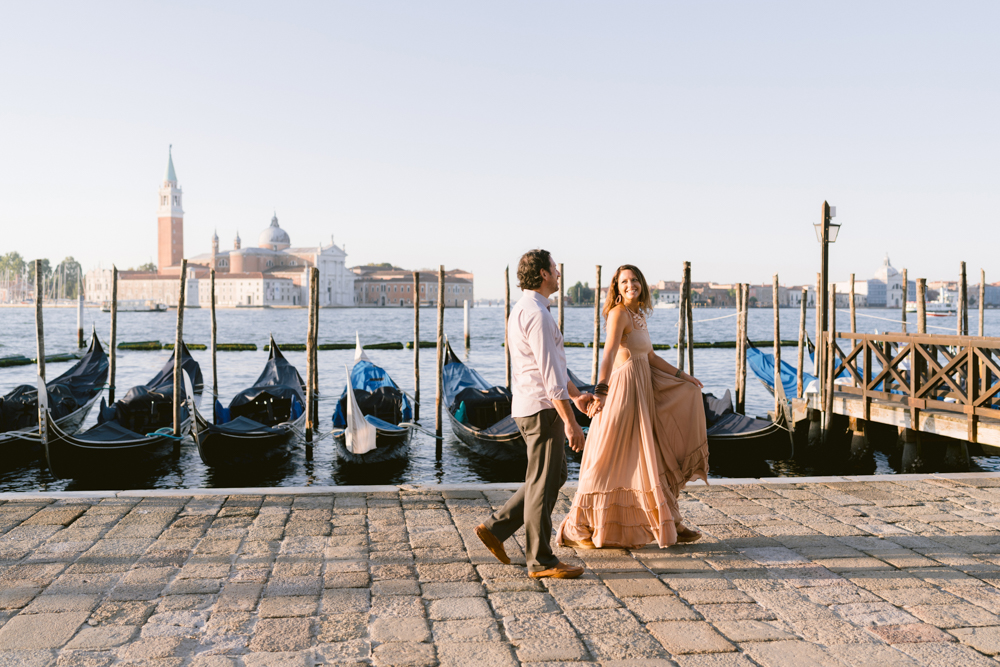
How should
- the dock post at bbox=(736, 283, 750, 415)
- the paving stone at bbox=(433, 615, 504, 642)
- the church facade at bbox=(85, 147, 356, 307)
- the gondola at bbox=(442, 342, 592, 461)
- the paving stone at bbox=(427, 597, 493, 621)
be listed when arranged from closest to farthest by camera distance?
the paving stone at bbox=(433, 615, 504, 642)
the paving stone at bbox=(427, 597, 493, 621)
the gondola at bbox=(442, 342, 592, 461)
the dock post at bbox=(736, 283, 750, 415)
the church facade at bbox=(85, 147, 356, 307)

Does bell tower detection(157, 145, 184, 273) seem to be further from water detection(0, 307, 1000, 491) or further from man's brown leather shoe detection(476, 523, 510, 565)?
man's brown leather shoe detection(476, 523, 510, 565)

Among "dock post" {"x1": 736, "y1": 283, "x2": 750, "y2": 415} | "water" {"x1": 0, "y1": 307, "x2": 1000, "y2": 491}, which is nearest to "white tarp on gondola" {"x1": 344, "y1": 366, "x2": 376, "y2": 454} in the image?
"water" {"x1": 0, "y1": 307, "x2": 1000, "y2": 491}

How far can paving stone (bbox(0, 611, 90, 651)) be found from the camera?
206 centimetres

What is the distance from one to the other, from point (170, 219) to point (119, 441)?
86436 millimetres

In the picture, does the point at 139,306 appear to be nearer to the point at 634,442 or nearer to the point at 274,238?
the point at 274,238

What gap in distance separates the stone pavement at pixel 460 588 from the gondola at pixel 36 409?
13.6 feet

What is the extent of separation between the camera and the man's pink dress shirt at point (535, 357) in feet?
8.09

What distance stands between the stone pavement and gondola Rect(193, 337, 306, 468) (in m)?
3.38

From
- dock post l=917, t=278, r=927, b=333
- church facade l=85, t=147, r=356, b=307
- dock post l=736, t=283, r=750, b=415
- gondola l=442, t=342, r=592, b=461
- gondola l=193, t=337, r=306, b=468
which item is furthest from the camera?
church facade l=85, t=147, r=356, b=307

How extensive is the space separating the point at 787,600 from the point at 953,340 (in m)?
4.54

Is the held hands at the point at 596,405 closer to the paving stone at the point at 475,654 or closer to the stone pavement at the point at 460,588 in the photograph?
the stone pavement at the point at 460,588

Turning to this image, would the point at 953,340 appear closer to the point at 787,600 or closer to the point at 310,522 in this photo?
the point at 787,600

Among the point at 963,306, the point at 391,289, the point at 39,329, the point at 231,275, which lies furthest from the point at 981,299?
the point at 391,289

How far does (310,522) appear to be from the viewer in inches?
128
